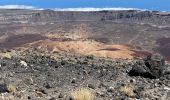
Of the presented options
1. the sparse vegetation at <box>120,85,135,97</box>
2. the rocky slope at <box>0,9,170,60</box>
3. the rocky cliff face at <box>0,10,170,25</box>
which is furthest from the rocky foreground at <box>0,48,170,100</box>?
Result: the rocky cliff face at <box>0,10,170,25</box>

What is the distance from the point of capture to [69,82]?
2197 cm

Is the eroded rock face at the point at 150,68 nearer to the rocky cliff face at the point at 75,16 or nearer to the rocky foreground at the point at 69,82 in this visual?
the rocky foreground at the point at 69,82

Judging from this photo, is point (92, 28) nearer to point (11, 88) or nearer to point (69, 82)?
point (69, 82)

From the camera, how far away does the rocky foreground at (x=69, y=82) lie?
18641mm

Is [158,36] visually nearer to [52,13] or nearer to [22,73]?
[52,13]

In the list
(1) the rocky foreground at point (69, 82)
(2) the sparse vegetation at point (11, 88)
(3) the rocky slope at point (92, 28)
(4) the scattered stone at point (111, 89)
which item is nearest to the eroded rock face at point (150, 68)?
(1) the rocky foreground at point (69, 82)

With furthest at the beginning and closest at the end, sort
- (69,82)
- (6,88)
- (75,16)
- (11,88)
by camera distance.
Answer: (75,16) < (69,82) < (11,88) < (6,88)

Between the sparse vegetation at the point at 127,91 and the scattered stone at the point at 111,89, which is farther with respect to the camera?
the scattered stone at the point at 111,89

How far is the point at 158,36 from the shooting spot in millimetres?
88312

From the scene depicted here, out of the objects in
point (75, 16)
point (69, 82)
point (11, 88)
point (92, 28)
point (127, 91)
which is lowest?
point (75, 16)

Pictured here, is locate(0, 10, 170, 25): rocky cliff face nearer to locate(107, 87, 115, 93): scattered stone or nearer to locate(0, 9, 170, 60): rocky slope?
locate(0, 9, 170, 60): rocky slope

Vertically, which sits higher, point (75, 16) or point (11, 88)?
point (11, 88)

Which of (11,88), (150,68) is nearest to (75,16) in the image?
(150,68)

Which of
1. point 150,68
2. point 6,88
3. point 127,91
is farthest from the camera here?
point 150,68
